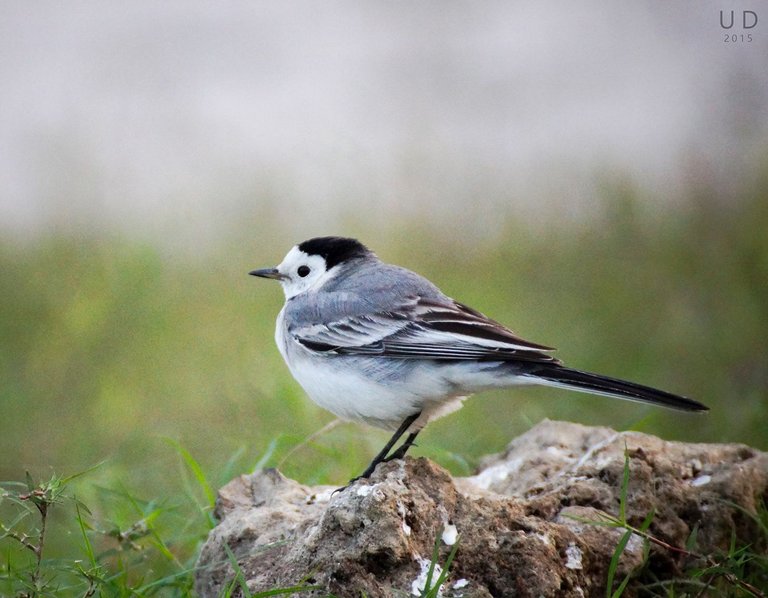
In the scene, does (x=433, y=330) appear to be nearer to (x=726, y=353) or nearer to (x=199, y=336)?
(x=726, y=353)

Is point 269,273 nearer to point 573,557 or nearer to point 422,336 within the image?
point 422,336

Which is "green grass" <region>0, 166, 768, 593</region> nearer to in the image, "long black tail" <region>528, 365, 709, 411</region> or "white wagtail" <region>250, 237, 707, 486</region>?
"white wagtail" <region>250, 237, 707, 486</region>

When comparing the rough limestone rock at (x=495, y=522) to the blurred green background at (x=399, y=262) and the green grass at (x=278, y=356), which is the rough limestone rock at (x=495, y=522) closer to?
the green grass at (x=278, y=356)

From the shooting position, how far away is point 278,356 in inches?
360

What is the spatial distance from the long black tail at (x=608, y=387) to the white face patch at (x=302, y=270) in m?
2.06

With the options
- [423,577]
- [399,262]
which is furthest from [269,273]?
[399,262]

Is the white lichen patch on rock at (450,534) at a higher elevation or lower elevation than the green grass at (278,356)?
higher

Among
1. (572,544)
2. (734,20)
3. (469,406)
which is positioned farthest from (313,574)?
(734,20)

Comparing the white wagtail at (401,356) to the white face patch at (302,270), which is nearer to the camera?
the white wagtail at (401,356)

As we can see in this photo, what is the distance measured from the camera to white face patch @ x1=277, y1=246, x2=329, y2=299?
21.1 feet

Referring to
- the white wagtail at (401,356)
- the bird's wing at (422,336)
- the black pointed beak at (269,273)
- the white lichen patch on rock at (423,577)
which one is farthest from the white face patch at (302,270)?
the white lichen patch on rock at (423,577)

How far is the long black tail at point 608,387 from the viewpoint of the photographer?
4363 millimetres

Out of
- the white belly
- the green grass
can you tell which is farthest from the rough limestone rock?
the green grass

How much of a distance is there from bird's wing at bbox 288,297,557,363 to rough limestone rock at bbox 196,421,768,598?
0.68m
